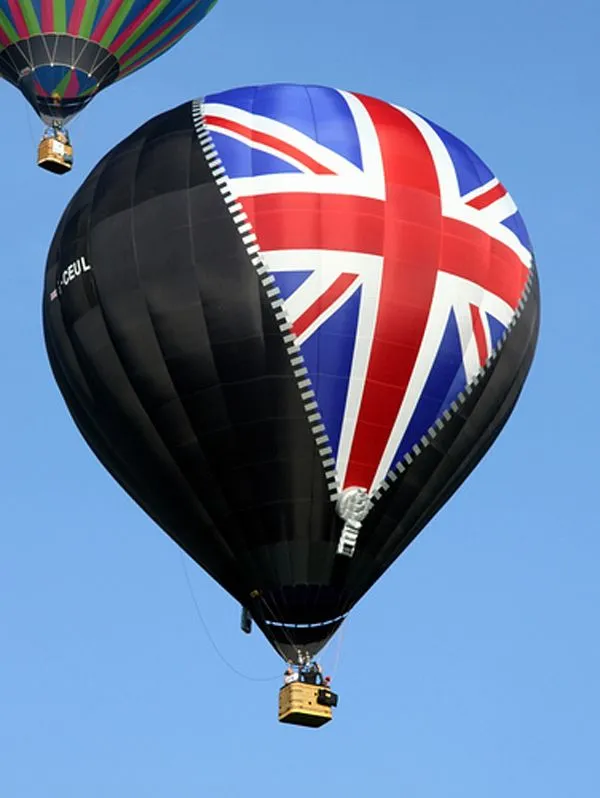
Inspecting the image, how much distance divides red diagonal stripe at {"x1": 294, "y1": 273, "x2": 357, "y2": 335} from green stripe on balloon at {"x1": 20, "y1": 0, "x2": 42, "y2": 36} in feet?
42.7

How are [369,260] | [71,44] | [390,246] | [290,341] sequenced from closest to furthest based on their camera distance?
[290,341] < [369,260] < [390,246] < [71,44]

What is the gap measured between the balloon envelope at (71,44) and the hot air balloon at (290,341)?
9923mm

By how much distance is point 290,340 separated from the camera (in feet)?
118

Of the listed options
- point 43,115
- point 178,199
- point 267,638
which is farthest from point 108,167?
point 43,115

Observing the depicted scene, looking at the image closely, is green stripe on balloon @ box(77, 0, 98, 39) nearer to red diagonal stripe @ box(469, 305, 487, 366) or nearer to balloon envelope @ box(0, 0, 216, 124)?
balloon envelope @ box(0, 0, 216, 124)

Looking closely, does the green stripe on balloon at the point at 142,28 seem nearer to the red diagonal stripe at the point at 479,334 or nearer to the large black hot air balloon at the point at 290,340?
the large black hot air balloon at the point at 290,340

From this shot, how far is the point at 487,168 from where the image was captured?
38688 millimetres

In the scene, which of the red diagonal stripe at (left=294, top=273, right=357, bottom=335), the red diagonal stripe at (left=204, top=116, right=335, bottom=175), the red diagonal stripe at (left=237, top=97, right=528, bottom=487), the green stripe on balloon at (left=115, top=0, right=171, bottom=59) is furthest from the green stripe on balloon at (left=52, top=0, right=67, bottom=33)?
the red diagonal stripe at (left=294, top=273, right=357, bottom=335)

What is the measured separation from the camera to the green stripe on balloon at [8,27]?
47344 millimetres

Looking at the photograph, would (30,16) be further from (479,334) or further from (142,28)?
(479,334)

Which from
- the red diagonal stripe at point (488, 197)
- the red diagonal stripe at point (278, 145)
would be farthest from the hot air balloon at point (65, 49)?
the red diagonal stripe at point (488, 197)

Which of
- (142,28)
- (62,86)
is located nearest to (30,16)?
(62,86)

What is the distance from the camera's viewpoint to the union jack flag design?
118ft

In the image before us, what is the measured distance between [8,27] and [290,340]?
1383cm
